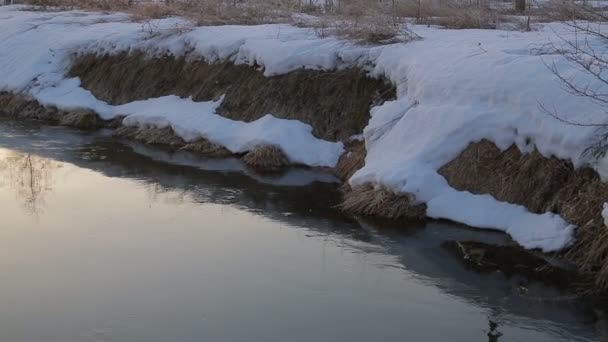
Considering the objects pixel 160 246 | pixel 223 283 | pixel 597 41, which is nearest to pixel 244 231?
pixel 160 246

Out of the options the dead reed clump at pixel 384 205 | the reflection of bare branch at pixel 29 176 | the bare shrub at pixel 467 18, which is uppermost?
the bare shrub at pixel 467 18

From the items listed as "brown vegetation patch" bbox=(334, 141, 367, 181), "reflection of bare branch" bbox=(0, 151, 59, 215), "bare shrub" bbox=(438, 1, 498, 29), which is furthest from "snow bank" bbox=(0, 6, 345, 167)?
"reflection of bare branch" bbox=(0, 151, 59, 215)

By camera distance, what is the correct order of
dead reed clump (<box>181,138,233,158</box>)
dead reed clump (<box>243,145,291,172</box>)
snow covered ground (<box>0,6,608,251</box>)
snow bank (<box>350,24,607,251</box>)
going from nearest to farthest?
snow bank (<box>350,24,607,251</box>) → snow covered ground (<box>0,6,608,251</box>) → dead reed clump (<box>243,145,291,172</box>) → dead reed clump (<box>181,138,233,158</box>)

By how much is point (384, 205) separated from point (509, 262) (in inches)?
70.9

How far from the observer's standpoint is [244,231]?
8.37 m

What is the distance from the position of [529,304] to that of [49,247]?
4410mm

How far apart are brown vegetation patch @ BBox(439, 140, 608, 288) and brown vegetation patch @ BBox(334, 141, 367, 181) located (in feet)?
5.58

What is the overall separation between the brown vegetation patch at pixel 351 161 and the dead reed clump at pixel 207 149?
6.47ft

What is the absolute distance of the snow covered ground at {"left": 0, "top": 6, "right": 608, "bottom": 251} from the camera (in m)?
8.40

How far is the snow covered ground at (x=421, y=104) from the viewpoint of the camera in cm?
840

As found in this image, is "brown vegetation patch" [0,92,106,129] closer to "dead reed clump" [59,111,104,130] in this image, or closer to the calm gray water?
"dead reed clump" [59,111,104,130]

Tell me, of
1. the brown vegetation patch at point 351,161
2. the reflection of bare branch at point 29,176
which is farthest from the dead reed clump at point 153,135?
the brown vegetation patch at point 351,161

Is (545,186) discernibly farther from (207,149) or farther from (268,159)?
(207,149)

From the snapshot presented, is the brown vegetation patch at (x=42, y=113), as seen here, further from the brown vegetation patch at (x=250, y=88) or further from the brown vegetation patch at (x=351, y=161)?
the brown vegetation patch at (x=351, y=161)
